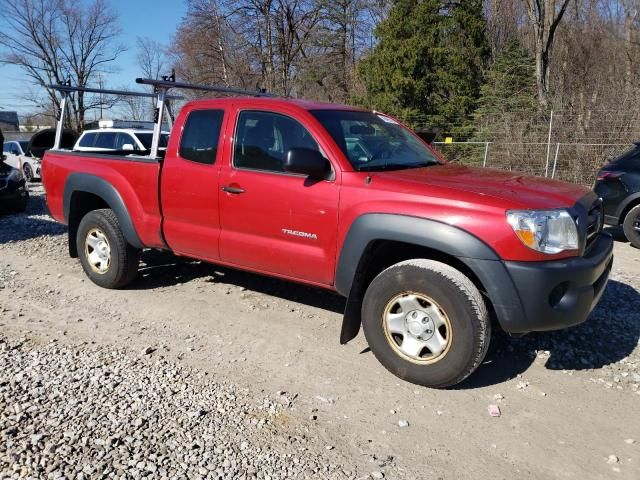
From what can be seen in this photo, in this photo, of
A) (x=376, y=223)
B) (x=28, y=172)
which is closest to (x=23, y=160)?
(x=28, y=172)

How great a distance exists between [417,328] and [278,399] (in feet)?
3.33

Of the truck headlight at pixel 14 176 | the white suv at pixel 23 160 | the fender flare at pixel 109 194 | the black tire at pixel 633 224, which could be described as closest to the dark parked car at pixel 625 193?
the black tire at pixel 633 224

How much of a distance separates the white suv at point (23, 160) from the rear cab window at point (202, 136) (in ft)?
48.8

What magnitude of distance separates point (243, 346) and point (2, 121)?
60.8 meters

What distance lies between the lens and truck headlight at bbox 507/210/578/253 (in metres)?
3.18

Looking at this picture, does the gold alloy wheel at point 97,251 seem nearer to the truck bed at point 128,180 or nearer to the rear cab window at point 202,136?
the truck bed at point 128,180

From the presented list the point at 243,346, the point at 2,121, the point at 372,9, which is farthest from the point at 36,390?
the point at 2,121

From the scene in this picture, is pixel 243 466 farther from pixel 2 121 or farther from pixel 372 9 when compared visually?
pixel 2 121

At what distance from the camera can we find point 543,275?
317 cm

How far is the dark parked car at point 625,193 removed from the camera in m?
7.97

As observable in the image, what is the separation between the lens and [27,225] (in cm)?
964

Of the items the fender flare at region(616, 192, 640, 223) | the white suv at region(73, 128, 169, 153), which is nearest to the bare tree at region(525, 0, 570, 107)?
the fender flare at region(616, 192, 640, 223)

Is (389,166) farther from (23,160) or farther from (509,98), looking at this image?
(23,160)

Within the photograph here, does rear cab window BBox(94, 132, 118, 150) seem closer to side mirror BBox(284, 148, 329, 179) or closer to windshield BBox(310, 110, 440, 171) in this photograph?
windshield BBox(310, 110, 440, 171)
